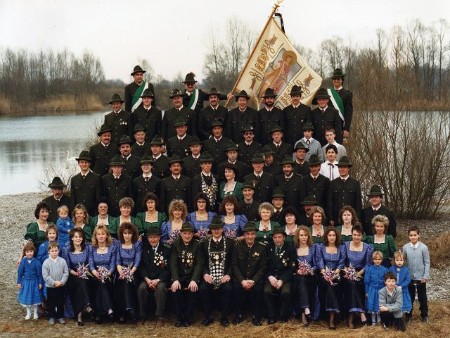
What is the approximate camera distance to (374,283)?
7148 millimetres

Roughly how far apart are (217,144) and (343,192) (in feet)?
7.64

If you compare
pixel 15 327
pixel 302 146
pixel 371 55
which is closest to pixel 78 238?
pixel 15 327

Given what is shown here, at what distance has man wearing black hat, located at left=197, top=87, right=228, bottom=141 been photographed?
10125 mm

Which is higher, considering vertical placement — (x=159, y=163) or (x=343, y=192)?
(x=159, y=163)

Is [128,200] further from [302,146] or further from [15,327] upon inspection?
[302,146]

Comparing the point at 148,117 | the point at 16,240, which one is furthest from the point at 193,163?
the point at 16,240

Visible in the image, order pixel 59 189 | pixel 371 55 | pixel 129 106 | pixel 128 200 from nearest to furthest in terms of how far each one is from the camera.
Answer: pixel 128 200 < pixel 59 189 < pixel 129 106 < pixel 371 55

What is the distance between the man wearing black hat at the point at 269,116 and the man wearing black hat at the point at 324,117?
584 mm

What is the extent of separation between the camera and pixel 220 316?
7.77 meters

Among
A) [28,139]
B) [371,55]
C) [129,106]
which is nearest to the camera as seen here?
[129,106]

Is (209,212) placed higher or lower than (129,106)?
lower

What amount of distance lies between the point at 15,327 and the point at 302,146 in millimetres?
4882

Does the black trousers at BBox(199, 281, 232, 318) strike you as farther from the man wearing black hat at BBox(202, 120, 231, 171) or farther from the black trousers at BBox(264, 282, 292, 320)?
the man wearing black hat at BBox(202, 120, 231, 171)

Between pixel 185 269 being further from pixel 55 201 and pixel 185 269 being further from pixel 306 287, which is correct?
pixel 55 201
